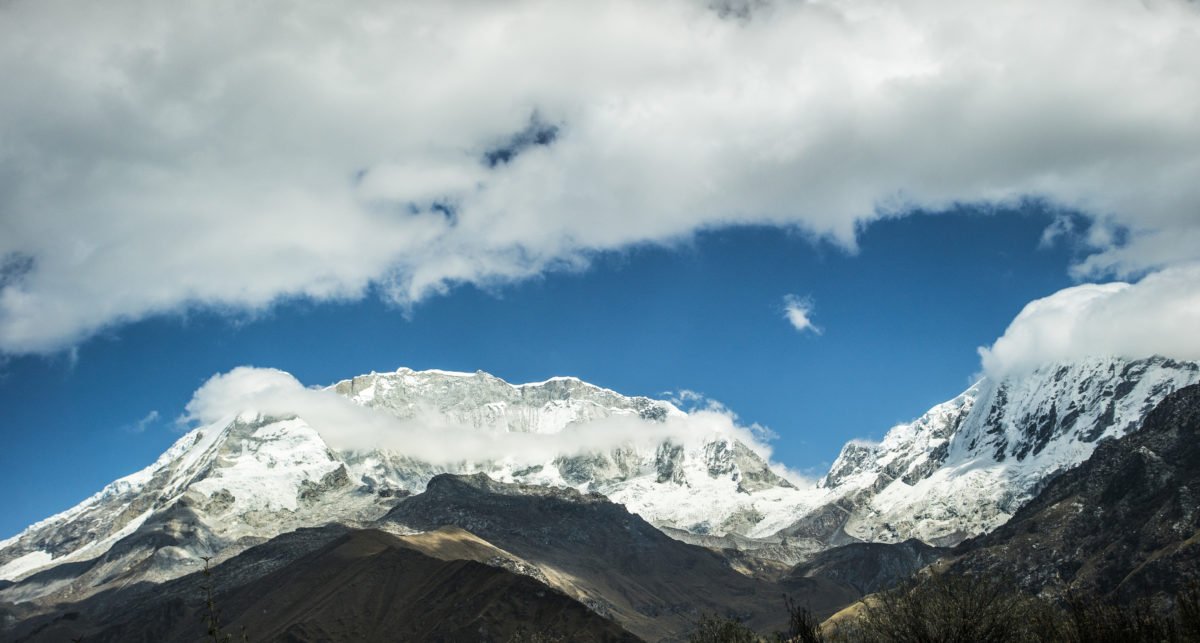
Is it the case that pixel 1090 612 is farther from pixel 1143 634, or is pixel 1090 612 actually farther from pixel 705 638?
pixel 705 638

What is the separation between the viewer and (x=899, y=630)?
2840 inches

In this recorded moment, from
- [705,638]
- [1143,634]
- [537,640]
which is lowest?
[1143,634]

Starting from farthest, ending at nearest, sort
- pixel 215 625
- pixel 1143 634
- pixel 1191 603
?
pixel 1143 634, pixel 1191 603, pixel 215 625

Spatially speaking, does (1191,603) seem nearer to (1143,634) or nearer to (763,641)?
(1143,634)

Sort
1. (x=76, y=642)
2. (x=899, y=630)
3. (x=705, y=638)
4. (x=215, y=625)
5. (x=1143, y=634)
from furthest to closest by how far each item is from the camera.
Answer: (x=705, y=638) → (x=899, y=630) → (x=1143, y=634) → (x=76, y=642) → (x=215, y=625)

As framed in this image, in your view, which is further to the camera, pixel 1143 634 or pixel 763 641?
pixel 763 641

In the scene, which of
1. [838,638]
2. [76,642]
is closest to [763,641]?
[838,638]

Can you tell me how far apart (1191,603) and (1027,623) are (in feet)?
42.4

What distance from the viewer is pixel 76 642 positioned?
152ft

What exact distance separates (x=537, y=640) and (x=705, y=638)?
88.3m

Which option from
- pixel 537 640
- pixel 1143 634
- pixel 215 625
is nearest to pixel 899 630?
pixel 1143 634

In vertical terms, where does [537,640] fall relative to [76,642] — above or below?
above

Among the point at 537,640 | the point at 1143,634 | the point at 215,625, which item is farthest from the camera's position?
the point at 537,640

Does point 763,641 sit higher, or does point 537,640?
point 537,640
